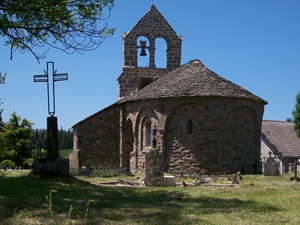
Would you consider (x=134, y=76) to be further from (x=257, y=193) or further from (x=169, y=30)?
(x=257, y=193)

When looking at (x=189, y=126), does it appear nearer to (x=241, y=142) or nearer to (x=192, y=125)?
(x=192, y=125)

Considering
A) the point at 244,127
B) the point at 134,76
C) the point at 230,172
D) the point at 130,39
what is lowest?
the point at 230,172

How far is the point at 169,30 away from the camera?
27375 millimetres

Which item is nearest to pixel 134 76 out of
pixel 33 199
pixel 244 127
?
pixel 244 127

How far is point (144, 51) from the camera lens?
1038 inches

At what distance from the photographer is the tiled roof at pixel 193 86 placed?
20.5 metres

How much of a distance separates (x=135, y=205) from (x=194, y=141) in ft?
39.0

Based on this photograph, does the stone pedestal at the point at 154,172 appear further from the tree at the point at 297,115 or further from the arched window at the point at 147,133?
the tree at the point at 297,115

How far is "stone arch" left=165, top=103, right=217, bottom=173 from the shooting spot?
20516 millimetres

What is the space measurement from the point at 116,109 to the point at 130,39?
4.61m

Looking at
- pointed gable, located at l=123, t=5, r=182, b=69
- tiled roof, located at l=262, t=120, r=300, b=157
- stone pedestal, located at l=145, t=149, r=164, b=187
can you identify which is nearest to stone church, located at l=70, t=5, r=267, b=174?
pointed gable, located at l=123, t=5, r=182, b=69

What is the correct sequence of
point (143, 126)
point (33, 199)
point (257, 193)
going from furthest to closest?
point (143, 126), point (257, 193), point (33, 199)

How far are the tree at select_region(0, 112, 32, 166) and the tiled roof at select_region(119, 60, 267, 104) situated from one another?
1020 cm

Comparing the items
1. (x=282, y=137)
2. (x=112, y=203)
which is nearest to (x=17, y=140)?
(x=112, y=203)
